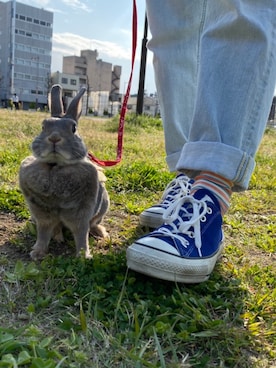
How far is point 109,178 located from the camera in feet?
10.3

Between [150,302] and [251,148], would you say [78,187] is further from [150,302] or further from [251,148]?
[251,148]

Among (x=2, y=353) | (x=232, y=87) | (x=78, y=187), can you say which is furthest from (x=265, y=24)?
(x=2, y=353)

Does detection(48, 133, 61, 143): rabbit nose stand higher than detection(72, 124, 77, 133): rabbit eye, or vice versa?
detection(72, 124, 77, 133): rabbit eye

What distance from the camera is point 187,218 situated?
1.62 metres

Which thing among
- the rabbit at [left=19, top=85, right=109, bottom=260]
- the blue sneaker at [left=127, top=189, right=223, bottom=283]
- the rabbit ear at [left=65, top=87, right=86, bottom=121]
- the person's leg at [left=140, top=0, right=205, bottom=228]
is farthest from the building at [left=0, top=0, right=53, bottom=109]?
the blue sneaker at [left=127, top=189, right=223, bottom=283]

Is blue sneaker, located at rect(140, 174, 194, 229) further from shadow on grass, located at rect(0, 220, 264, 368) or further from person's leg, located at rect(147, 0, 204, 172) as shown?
shadow on grass, located at rect(0, 220, 264, 368)

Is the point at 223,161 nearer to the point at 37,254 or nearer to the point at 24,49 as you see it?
the point at 37,254

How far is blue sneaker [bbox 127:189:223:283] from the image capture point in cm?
146

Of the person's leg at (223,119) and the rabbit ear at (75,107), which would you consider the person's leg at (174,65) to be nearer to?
the person's leg at (223,119)

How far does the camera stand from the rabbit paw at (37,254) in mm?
1751

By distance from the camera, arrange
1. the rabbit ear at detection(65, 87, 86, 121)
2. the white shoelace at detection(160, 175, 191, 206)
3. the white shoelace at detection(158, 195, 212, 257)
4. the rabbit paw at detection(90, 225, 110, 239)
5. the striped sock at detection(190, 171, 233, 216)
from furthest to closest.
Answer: the rabbit paw at detection(90, 225, 110, 239) → the white shoelace at detection(160, 175, 191, 206) → the rabbit ear at detection(65, 87, 86, 121) → the striped sock at detection(190, 171, 233, 216) → the white shoelace at detection(158, 195, 212, 257)

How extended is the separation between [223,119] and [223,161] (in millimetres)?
173

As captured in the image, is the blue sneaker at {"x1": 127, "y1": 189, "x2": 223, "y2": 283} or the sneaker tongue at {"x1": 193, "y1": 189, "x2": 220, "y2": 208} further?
the sneaker tongue at {"x1": 193, "y1": 189, "x2": 220, "y2": 208}

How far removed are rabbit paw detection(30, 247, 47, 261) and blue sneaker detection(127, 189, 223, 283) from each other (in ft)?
1.47
